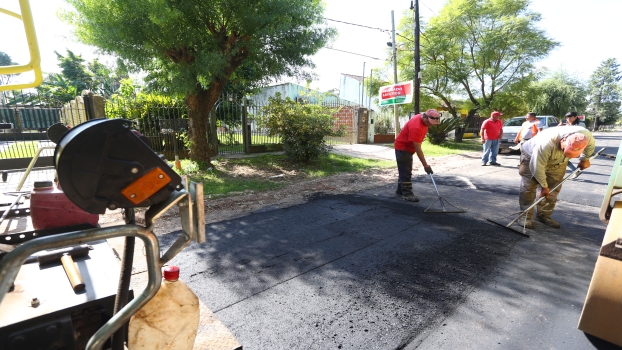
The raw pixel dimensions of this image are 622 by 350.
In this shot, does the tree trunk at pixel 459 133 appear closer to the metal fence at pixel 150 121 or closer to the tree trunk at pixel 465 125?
the tree trunk at pixel 465 125

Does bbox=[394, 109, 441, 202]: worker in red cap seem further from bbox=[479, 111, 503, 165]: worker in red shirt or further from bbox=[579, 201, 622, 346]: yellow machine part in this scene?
bbox=[479, 111, 503, 165]: worker in red shirt

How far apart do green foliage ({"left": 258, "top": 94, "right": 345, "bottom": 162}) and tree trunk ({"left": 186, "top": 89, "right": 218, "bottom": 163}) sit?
210 cm

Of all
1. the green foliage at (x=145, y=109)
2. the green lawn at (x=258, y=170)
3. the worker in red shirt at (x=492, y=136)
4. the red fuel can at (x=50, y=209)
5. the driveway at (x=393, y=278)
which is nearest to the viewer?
the red fuel can at (x=50, y=209)

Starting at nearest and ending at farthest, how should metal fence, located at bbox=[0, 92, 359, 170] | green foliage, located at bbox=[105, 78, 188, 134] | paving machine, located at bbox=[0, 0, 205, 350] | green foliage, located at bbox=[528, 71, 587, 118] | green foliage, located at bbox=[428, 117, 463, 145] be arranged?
paving machine, located at bbox=[0, 0, 205, 350] → metal fence, located at bbox=[0, 92, 359, 170] → green foliage, located at bbox=[105, 78, 188, 134] → green foliage, located at bbox=[428, 117, 463, 145] → green foliage, located at bbox=[528, 71, 587, 118]

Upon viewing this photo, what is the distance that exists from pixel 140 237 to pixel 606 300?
2.74m

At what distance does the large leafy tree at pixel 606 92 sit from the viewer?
53.9m

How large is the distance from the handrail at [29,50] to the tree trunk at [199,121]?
21.9 ft

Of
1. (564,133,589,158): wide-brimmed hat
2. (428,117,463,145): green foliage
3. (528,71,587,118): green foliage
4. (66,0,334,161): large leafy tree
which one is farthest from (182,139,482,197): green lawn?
(528,71,587,118): green foliage

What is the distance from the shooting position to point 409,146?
5762mm

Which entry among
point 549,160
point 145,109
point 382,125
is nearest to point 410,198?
point 549,160

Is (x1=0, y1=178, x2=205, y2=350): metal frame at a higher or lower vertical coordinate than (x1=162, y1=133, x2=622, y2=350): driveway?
higher

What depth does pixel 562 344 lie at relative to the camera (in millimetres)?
2074

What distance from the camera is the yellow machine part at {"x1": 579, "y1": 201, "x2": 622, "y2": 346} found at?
1.98 m

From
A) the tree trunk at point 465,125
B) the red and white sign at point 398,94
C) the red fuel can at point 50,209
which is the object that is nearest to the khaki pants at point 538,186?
the red fuel can at point 50,209
